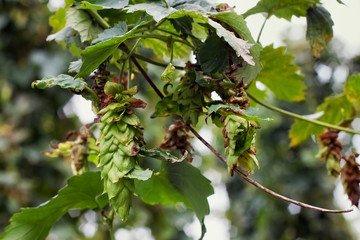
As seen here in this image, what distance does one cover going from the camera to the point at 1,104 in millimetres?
2771

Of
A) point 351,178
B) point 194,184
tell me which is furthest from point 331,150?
point 194,184

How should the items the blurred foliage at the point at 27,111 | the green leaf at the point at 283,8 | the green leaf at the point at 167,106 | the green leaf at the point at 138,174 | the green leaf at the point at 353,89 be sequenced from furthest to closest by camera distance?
the blurred foliage at the point at 27,111, the green leaf at the point at 353,89, the green leaf at the point at 283,8, the green leaf at the point at 167,106, the green leaf at the point at 138,174

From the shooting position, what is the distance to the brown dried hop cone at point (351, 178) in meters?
0.69

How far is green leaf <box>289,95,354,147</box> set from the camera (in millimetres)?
882

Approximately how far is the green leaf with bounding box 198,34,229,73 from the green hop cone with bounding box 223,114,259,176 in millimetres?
84

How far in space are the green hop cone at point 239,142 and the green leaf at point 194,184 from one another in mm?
144

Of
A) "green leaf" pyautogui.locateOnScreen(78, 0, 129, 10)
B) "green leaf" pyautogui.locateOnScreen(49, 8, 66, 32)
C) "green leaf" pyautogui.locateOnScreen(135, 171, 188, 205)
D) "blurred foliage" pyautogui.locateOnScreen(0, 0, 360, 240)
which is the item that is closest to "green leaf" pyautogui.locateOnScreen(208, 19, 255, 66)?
"green leaf" pyautogui.locateOnScreen(78, 0, 129, 10)

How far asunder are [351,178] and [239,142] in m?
0.34

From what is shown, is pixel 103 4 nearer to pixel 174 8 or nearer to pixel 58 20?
pixel 174 8

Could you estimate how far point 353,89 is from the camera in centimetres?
83

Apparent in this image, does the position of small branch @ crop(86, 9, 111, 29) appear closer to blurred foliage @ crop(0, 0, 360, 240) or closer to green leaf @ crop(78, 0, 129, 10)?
green leaf @ crop(78, 0, 129, 10)

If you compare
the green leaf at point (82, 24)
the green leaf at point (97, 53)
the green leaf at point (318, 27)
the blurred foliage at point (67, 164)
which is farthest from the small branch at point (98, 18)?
the blurred foliage at point (67, 164)

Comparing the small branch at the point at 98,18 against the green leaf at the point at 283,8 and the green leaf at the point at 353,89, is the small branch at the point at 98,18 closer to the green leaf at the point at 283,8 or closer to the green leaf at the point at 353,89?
the green leaf at the point at 283,8

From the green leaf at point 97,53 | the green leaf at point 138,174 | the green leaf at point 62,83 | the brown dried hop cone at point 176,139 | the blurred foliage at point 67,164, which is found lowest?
the blurred foliage at point 67,164
